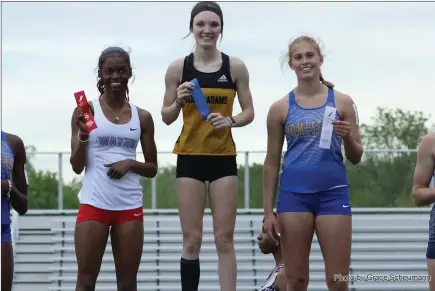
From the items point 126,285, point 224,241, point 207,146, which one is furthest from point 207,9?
point 126,285

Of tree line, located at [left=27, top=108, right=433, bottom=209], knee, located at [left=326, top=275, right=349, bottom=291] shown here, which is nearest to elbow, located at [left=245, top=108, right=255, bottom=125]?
knee, located at [left=326, top=275, right=349, bottom=291]

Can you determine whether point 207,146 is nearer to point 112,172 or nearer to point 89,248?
point 112,172

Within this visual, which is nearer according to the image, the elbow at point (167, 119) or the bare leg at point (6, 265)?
the bare leg at point (6, 265)

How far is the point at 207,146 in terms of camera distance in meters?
7.29

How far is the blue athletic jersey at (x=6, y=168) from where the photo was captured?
6.89m

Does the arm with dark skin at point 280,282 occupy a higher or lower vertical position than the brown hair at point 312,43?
lower

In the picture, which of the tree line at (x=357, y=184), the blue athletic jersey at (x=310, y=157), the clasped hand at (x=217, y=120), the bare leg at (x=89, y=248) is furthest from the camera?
the tree line at (x=357, y=184)

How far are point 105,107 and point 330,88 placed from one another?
152 cm

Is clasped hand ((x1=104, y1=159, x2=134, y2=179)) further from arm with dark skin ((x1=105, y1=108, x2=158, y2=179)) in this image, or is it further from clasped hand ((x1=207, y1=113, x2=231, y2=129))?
clasped hand ((x1=207, y1=113, x2=231, y2=129))

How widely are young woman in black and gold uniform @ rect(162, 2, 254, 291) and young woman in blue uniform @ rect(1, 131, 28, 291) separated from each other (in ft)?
3.41

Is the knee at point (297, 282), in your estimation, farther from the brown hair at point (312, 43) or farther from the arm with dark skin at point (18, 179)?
the arm with dark skin at point (18, 179)

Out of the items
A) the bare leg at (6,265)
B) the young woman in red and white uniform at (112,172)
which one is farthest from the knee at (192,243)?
the bare leg at (6,265)

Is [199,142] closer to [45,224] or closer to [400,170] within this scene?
[400,170]

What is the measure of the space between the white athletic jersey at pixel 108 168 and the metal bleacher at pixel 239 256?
700 cm
